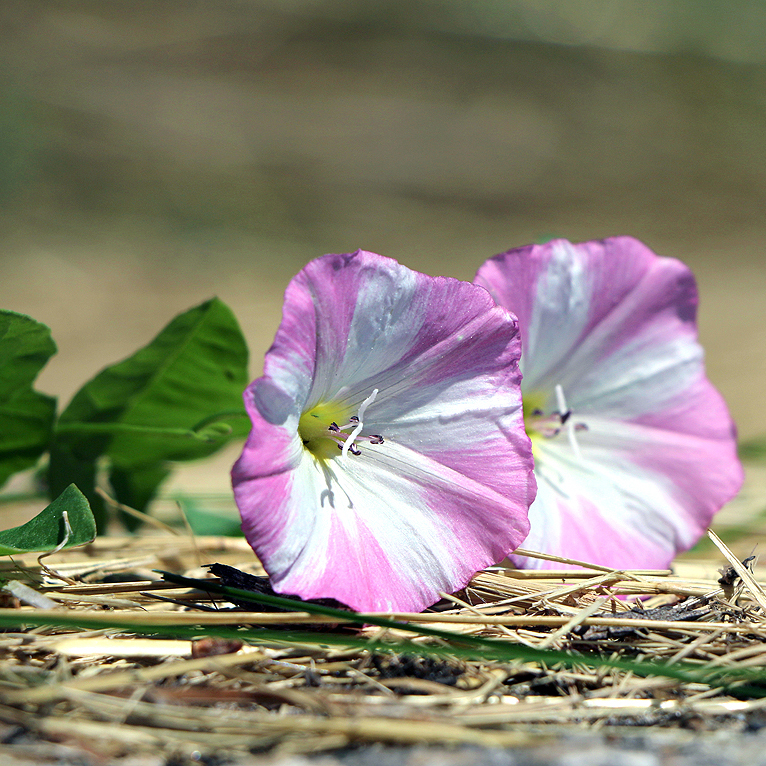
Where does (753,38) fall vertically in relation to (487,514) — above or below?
above

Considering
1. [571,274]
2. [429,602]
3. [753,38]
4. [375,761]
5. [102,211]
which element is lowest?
[375,761]

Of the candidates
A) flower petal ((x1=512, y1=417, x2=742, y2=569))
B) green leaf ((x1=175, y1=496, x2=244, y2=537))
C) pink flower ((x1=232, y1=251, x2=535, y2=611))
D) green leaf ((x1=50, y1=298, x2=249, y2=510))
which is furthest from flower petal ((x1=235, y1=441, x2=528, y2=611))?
green leaf ((x1=175, y1=496, x2=244, y2=537))

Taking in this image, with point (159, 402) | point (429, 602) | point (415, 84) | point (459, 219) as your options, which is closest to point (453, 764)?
point (429, 602)

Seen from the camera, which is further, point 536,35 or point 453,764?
point 536,35

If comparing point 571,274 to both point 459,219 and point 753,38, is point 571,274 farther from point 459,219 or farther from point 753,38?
point 753,38

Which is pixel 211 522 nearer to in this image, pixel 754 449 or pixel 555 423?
pixel 555 423

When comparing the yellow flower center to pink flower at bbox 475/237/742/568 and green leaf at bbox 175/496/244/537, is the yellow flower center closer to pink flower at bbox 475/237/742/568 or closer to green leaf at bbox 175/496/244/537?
pink flower at bbox 475/237/742/568

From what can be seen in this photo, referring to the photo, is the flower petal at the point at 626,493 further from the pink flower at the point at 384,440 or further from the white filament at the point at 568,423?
the pink flower at the point at 384,440

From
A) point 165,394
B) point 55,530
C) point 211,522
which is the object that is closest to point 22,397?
point 165,394
